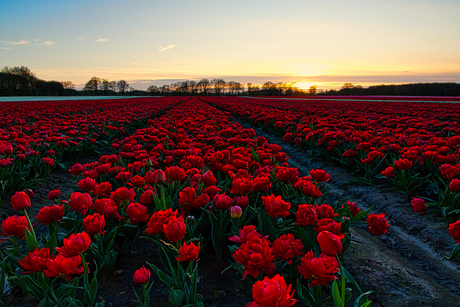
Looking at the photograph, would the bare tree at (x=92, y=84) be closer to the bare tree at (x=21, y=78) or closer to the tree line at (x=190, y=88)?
the tree line at (x=190, y=88)

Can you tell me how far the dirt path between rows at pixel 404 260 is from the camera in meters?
2.01

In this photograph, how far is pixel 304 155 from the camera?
6836 millimetres

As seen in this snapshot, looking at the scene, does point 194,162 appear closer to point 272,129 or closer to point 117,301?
point 117,301

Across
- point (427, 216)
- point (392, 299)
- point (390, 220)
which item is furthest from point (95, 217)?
point (427, 216)

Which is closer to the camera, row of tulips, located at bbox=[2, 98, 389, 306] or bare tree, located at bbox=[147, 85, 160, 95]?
row of tulips, located at bbox=[2, 98, 389, 306]

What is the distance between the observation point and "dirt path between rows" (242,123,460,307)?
2010 mm

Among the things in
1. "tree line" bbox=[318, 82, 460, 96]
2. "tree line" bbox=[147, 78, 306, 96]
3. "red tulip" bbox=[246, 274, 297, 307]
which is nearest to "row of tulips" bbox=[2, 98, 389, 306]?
"red tulip" bbox=[246, 274, 297, 307]

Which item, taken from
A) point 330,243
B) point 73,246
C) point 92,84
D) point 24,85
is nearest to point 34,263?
point 73,246

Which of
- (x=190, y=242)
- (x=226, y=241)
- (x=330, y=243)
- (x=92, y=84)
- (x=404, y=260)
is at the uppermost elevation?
(x=92, y=84)

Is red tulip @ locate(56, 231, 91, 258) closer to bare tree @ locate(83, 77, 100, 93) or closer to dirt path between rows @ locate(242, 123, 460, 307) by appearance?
dirt path between rows @ locate(242, 123, 460, 307)

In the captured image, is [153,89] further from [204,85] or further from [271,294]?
[271,294]

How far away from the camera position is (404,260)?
2568 mm

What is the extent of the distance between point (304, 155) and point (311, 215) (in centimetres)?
539

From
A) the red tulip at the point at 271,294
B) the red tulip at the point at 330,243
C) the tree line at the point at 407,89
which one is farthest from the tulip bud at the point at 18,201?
the tree line at the point at 407,89
